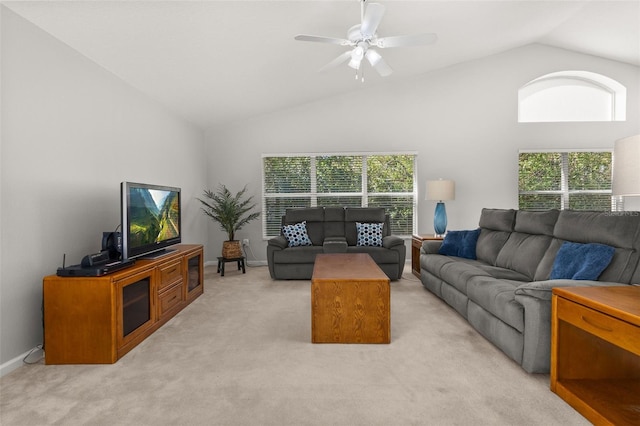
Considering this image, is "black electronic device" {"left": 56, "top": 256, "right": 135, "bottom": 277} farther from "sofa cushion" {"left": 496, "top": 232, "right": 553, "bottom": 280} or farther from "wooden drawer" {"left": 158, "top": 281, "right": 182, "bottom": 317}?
"sofa cushion" {"left": 496, "top": 232, "right": 553, "bottom": 280}

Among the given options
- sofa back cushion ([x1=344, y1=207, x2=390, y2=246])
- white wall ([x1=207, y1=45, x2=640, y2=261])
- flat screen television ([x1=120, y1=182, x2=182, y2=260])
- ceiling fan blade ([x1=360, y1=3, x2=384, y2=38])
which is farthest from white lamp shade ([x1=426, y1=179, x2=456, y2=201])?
flat screen television ([x1=120, y1=182, x2=182, y2=260])

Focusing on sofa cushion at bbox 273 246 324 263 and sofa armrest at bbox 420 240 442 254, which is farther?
sofa cushion at bbox 273 246 324 263

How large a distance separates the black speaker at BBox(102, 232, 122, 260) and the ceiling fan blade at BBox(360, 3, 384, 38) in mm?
2602

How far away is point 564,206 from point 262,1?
5.82 metres

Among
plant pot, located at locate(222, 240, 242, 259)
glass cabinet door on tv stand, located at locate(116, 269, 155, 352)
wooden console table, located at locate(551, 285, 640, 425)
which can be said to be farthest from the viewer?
plant pot, located at locate(222, 240, 242, 259)

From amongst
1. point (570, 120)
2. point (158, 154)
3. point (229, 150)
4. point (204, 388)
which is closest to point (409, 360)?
point (204, 388)

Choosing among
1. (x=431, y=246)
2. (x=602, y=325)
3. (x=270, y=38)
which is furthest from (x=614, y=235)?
(x=270, y=38)

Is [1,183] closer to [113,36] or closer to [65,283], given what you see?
[65,283]

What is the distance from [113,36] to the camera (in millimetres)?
2928

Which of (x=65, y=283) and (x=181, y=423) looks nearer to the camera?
(x=181, y=423)

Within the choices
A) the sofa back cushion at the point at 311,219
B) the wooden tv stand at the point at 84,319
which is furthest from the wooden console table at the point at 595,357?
the sofa back cushion at the point at 311,219

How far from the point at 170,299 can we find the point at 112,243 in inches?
30.3

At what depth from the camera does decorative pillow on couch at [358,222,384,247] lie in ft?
17.2

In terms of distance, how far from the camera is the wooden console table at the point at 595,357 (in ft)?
5.40
